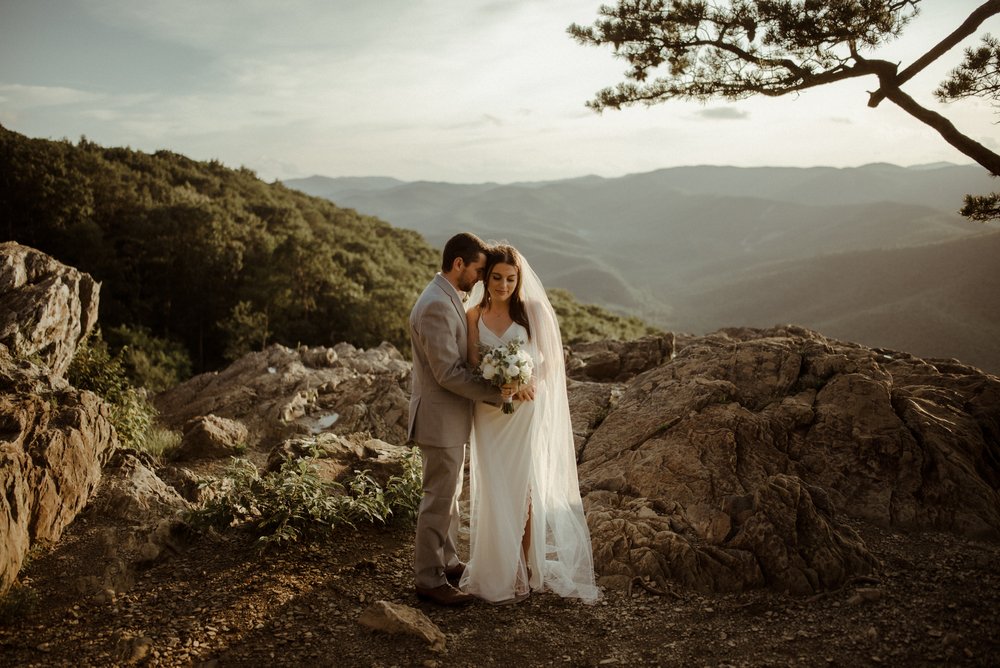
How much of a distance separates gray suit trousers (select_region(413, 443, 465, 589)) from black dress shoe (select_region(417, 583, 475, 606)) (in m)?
0.04

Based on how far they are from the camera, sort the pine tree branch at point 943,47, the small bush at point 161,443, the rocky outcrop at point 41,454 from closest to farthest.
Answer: the rocky outcrop at point 41,454 → the pine tree branch at point 943,47 → the small bush at point 161,443

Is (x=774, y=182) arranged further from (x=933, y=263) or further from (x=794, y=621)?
(x=794, y=621)

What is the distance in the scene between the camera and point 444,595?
5.09 m

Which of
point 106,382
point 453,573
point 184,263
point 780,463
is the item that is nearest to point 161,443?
point 106,382

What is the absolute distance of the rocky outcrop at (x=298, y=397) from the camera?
11344mm

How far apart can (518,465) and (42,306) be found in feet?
23.0

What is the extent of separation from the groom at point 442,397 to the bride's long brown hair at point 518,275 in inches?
2.7

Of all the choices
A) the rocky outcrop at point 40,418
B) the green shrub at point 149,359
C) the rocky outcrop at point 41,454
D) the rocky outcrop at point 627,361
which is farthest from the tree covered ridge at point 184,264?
the rocky outcrop at point 41,454

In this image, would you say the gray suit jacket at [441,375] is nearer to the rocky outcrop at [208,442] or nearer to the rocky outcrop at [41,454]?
the rocky outcrop at [41,454]

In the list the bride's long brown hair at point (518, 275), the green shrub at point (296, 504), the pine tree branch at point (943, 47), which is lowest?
the green shrub at point (296, 504)

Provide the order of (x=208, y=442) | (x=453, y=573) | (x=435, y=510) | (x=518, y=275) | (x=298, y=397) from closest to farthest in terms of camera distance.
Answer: (x=435, y=510) < (x=518, y=275) < (x=453, y=573) < (x=208, y=442) < (x=298, y=397)

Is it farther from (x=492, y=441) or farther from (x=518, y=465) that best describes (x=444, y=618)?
(x=492, y=441)

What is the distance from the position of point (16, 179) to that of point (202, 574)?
27.8 metres

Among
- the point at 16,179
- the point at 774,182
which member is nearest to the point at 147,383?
the point at 16,179
